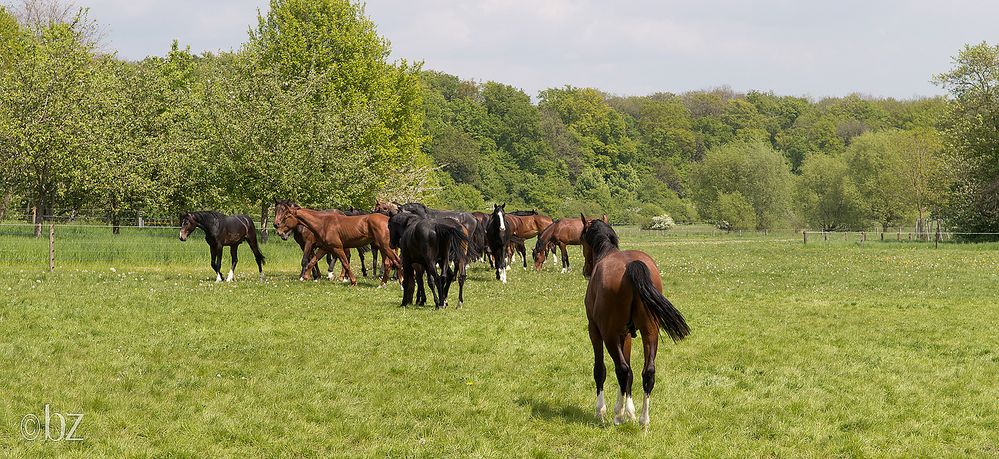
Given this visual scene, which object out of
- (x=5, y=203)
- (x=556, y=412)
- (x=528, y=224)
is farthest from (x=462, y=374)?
(x=5, y=203)

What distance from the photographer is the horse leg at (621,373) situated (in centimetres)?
835

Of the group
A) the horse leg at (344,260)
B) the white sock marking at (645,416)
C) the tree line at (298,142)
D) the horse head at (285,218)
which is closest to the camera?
the white sock marking at (645,416)

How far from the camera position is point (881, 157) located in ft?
294

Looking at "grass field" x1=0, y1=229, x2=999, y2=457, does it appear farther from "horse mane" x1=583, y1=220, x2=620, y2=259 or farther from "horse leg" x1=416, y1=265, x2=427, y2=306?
"horse mane" x1=583, y1=220, x2=620, y2=259

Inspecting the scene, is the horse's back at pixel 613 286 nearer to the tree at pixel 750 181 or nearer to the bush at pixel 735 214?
the bush at pixel 735 214

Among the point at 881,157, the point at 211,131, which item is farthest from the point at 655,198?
the point at 211,131

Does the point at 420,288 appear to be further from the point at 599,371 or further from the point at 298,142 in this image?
the point at 298,142

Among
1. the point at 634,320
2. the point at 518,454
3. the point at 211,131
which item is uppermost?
the point at 211,131

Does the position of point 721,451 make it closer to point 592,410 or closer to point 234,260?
point 592,410

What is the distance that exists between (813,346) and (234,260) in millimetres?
16224

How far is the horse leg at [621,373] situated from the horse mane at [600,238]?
1.27 m

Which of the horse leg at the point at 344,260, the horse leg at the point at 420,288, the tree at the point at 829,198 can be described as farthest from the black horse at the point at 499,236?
the tree at the point at 829,198

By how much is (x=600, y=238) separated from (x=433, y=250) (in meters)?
8.34

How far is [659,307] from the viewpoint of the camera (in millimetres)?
7902
